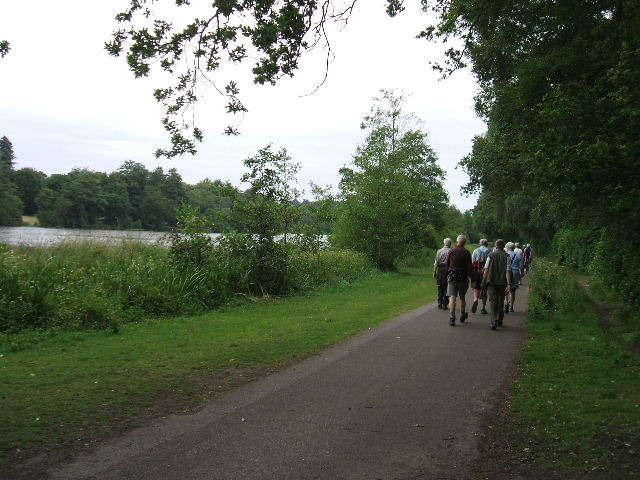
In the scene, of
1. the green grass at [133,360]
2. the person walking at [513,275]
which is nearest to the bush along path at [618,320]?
the person walking at [513,275]

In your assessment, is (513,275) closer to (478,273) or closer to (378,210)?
(478,273)

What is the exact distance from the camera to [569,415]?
18.9 ft

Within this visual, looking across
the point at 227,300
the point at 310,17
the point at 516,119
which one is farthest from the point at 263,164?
the point at 310,17

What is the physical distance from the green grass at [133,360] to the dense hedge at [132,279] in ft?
2.61

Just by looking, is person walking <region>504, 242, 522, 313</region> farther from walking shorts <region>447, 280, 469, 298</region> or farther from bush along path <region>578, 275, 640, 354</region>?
walking shorts <region>447, 280, 469, 298</region>

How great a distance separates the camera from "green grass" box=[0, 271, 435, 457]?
5512 millimetres

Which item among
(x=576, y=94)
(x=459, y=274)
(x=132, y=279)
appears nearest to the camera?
(x=576, y=94)

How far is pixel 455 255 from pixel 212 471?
8.86 m

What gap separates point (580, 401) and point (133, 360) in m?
6.00

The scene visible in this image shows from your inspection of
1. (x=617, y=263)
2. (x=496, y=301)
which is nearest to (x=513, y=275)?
(x=617, y=263)

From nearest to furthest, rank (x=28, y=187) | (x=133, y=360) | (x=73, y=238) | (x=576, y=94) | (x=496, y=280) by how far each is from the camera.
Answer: (x=133, y=360) → (x=576, y=94) → (x=496, y=280) → (x=73, y=238) → (x=28, y=187)

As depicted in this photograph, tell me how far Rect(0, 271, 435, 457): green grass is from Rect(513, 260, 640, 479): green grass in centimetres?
352

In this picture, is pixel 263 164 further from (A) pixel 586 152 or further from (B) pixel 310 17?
(A) pixel 586 152

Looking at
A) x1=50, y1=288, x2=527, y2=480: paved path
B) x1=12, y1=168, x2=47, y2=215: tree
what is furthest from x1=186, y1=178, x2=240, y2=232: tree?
x1=12, y1=168, x2=47, y2=215: tree
